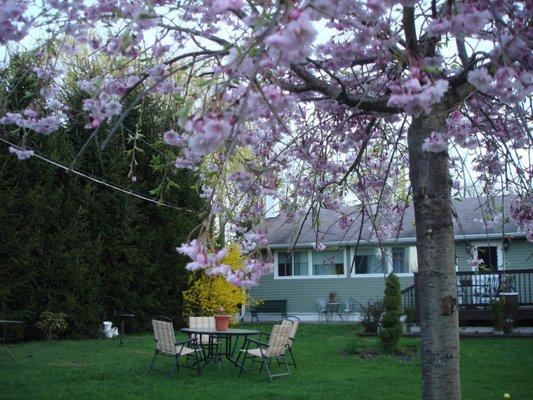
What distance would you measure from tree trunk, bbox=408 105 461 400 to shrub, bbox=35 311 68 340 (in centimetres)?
1136

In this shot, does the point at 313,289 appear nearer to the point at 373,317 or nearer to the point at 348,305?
the point at 348,305

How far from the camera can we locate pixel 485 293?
1502cm

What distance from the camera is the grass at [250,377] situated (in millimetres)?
7066

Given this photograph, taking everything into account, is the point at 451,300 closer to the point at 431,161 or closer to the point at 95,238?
the point at 431,161

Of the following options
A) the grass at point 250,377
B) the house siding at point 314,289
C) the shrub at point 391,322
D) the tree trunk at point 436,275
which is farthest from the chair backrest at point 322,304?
the tree trunk at point 436,275

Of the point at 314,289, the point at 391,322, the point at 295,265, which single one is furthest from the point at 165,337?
the point at 295,265

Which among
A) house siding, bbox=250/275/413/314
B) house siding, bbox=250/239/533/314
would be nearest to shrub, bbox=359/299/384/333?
house siding, bbox=250/239/533/314

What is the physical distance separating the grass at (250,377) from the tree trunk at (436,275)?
4092 millimetres

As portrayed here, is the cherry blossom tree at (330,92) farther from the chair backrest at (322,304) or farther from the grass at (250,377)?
the chair backrest at (322,304)

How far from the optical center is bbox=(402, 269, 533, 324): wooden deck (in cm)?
1452

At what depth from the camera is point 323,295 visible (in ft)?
71.3

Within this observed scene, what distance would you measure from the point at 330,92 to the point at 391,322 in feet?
27.6

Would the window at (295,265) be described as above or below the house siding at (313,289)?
above

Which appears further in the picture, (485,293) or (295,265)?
(295,265)
